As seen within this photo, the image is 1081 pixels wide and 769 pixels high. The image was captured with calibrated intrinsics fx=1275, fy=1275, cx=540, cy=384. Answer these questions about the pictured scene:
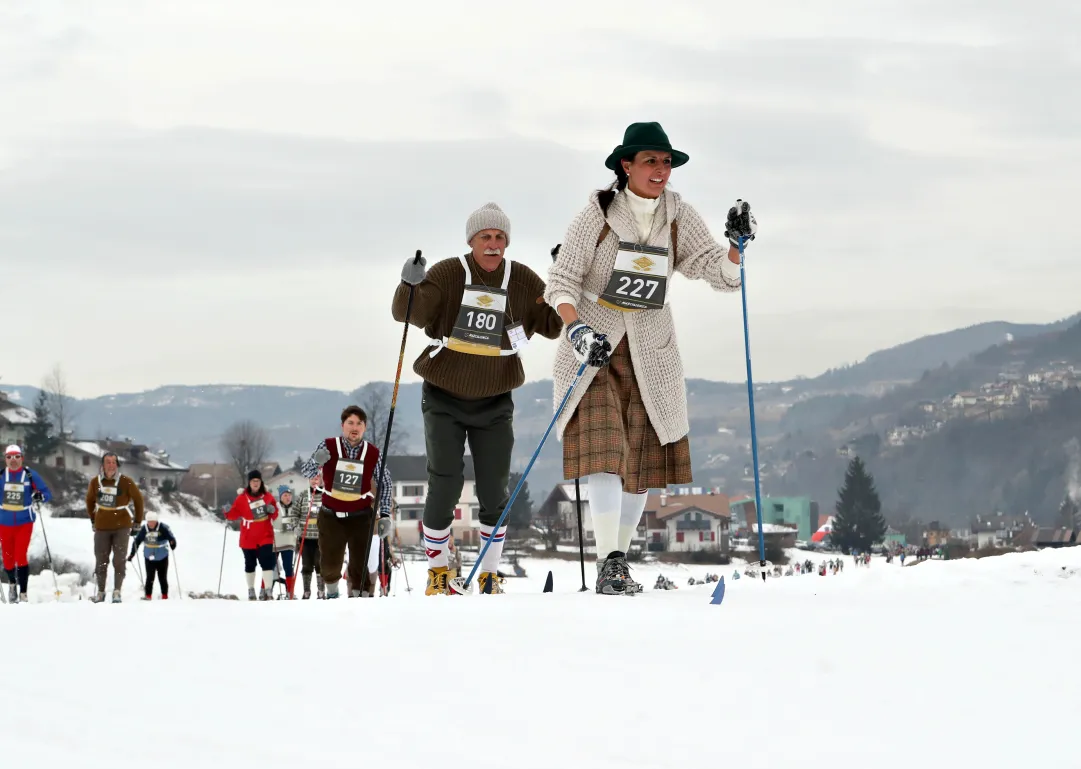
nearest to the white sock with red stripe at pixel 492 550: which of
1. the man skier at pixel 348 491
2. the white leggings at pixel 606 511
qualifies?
the white leggings at pixel 606 511

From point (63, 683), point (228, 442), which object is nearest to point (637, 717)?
point (63, 683)

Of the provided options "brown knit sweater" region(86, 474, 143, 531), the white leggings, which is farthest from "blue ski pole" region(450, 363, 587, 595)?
"brown knit sweater" region(86, 474, 143, 531)

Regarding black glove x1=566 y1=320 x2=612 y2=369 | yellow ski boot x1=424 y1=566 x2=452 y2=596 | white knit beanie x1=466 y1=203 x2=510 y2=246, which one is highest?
white knit beanie x1=466 y1=203 x2=510 y2=246

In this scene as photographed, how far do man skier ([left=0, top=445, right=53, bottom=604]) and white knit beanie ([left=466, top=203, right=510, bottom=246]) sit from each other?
6558 millimetres

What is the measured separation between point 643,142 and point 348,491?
3634mm

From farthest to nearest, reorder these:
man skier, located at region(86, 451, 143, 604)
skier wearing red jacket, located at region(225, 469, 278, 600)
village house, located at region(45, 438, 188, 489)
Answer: village house, located at region(45, 438, 188, 489) → skier wearing red jacket, located at region(225, 469, 278, 600) → man skier, located at region(86, 451, 143, 604)

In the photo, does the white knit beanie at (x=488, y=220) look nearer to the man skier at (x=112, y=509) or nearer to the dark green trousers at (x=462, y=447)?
the dark green trousers at (x=462, y=447)

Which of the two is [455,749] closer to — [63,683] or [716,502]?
[63,683]

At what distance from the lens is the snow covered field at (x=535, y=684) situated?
3.03 meters

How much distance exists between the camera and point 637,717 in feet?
10.8

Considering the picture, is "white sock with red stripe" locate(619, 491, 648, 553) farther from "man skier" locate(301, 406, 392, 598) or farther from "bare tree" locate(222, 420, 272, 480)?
"bare tree" locate(222, 420, 272, 480)

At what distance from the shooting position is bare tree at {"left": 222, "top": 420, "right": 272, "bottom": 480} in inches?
3430

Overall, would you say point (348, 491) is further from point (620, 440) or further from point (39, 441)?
point (39, 441)

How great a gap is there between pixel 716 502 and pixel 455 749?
10615 centimetres
